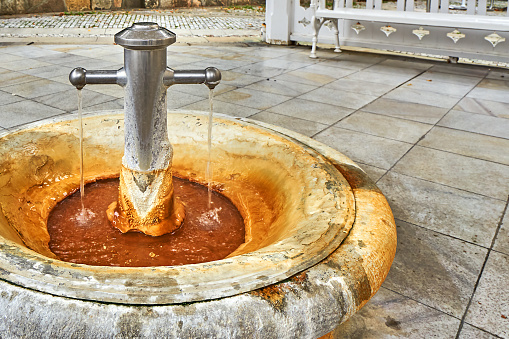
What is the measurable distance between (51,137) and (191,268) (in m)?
1.22

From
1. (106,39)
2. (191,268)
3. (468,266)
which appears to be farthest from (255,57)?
(191,268)

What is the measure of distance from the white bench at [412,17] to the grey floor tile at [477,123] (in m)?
2.06

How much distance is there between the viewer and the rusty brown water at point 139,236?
1665 mm

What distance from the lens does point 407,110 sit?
441cm

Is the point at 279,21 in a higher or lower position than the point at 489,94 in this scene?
higher

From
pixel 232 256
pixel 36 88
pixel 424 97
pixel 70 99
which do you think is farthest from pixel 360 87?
pixel 232 256

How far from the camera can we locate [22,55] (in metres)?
6.34

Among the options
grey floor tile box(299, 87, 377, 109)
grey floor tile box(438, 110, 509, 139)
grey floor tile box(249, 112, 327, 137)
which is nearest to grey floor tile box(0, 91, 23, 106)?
grey floor tile box(249, 112, 327, 137)

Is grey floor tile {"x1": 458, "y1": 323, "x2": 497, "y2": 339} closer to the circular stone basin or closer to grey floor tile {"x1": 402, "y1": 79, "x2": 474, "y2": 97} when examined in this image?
the circular stone basin

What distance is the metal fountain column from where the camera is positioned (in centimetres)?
151

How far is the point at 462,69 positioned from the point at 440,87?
1439mm

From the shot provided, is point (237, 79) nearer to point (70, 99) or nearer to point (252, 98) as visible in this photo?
point (252, 98)

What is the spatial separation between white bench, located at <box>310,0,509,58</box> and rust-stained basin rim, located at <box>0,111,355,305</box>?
467 centimetres

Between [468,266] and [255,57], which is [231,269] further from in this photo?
[255,57]
